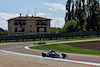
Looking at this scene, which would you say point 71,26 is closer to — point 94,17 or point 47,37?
point 94,17

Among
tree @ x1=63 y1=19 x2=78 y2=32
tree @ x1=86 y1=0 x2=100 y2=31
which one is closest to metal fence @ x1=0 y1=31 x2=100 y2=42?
tree @ x1=86 y1=0 x2=100 y2=31

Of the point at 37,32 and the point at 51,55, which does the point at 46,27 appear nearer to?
the point at 37,32

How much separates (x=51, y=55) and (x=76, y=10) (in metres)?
73.5

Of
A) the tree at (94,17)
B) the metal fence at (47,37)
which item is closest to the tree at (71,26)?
the tree at (94,17)

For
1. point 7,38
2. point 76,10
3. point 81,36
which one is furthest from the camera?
point 76,10

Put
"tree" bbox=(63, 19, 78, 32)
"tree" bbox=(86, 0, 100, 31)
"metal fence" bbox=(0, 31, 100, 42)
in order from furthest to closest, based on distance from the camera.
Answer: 1. "tree" bbox=(63, 19, 78, 32)
2. "tree" bbox=(86, 0, 100, 31)
3. "metal fence" bbox=(0, 31, 100, 42)

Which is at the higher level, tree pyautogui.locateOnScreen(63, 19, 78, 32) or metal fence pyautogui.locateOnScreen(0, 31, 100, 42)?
tree pyautogui.locateOnScreen(63, 19, 78, 32)

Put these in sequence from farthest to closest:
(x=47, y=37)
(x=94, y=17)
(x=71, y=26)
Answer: (x=71, y=26)
(x=94, y=17)
(x=47, y=37)

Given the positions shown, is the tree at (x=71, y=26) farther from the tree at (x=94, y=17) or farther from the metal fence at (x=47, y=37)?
the metal fence at (x=47, y=37)

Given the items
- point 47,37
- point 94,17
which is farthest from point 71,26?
point 47,37

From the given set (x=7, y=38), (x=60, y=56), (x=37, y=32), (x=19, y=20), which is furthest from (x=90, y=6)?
(x=60, y=56)

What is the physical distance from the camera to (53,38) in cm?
6450

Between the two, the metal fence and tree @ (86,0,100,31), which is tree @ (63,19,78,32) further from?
the metal fence

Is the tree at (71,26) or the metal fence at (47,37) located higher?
the tree at (71,26)
